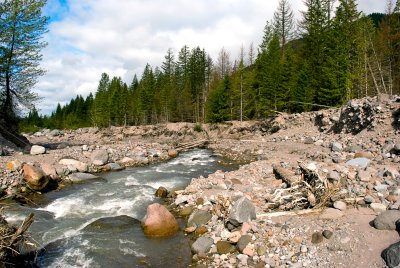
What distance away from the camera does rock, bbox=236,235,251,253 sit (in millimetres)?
8609

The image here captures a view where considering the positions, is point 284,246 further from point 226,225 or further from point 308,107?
point 308,107

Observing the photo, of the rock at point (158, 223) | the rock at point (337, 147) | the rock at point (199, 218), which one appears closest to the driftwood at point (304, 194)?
the rock at point (199, 218)

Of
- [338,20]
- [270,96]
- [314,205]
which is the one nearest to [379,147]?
[314,205]

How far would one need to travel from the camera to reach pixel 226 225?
9.78 meters

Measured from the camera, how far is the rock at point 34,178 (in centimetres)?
1538

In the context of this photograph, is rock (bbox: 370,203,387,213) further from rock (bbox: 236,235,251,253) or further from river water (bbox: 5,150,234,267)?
river water (bbox: 5,150,234,267)

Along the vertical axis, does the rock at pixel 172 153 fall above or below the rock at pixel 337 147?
below

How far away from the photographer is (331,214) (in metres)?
8.95

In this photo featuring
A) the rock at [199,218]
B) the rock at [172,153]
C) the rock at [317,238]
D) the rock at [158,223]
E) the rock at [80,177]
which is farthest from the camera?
the rock at [172,153]

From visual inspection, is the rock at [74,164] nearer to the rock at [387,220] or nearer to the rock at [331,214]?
the rock at [331,214]

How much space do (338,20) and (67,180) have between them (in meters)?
33.6

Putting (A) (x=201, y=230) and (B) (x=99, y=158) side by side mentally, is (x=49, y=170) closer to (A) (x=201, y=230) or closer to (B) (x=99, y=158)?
(B) (x=99, y=158)

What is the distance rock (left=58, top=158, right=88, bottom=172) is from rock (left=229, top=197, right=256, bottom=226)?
1310 centimetres

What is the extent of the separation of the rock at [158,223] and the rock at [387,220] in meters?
6.28
